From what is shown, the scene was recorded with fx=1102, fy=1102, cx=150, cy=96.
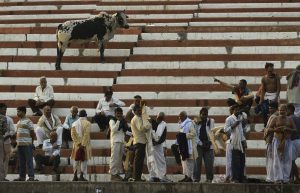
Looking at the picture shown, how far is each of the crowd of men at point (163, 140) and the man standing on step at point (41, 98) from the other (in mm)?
1444

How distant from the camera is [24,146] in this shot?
2159cm

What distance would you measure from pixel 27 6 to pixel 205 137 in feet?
42.6

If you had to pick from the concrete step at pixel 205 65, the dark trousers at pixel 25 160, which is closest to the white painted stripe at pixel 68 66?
the concrete step at pixel 205 65

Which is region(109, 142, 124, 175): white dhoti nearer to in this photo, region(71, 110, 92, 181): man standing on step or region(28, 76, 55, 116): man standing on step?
region(71, 110, 92, 181): man standing on step

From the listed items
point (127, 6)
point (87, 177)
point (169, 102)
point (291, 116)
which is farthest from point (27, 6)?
point (291, 116)

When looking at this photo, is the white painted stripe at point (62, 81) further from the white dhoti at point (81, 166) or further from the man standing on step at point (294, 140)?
the man standing on step at point (294, 140)

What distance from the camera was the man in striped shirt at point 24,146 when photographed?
21.5m

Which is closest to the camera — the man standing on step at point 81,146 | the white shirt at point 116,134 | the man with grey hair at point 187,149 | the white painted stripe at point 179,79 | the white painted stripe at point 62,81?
the man with grey hair at point 187,149

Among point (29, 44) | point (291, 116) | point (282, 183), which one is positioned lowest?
point (282, 183)

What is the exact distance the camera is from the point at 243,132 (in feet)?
70.1

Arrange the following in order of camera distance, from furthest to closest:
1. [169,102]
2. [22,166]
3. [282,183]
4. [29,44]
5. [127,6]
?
[127,6] → [29,44] → [169,102] → [22,166] → [282,183]

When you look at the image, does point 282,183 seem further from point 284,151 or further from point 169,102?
point 169,102

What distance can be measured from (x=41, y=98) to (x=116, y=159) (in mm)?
3558

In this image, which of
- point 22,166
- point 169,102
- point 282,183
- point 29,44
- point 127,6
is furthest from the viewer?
point 127,6
